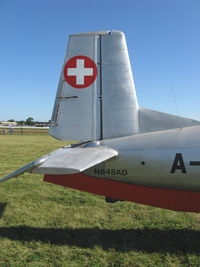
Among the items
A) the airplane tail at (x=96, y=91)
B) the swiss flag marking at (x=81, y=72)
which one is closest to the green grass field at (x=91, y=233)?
the airplane tail at (x=96, y=91)

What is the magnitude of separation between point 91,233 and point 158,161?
211 centimetres

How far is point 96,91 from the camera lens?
4.07 metres

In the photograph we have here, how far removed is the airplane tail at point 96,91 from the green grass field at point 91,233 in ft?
6.57

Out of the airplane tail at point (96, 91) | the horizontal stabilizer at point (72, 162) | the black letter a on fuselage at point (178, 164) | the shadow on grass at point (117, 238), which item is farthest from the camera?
the airplane tail at point (96, 91)

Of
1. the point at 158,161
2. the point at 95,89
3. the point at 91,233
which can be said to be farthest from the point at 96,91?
the point at 91,233

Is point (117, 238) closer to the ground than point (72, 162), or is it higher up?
closer to the ground

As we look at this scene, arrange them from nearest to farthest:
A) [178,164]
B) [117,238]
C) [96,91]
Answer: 1. [178,164]
2. [117,238]
3. [96,91]

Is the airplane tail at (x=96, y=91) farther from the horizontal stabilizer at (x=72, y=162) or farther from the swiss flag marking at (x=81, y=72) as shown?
the horizontal stabilizer at (x=72, y=162)

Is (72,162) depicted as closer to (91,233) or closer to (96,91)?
(96,91)

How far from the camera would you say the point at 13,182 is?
7.54 metres

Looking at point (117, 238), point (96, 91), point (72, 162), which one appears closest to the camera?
point (72, 162)

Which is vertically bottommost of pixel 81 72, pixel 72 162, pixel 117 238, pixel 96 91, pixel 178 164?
pixel 117 238

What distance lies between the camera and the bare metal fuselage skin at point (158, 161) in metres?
3.28

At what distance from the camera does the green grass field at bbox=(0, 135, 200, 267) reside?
3.33m
